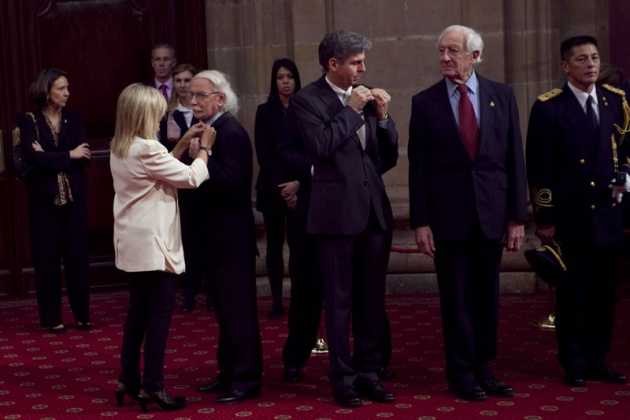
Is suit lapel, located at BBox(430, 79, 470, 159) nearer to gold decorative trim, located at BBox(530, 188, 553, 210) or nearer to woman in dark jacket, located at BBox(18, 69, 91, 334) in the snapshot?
gold decorative trim, located at BBox(530, 188, 553, 210)

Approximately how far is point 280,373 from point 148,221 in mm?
1249

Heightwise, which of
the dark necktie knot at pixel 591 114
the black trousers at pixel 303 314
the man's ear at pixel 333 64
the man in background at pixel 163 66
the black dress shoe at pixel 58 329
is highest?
the man in background at pixel 163 66

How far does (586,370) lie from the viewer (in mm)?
6105

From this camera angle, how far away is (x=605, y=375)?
605 centimetres

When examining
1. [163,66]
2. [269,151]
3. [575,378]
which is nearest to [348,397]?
[575,378]

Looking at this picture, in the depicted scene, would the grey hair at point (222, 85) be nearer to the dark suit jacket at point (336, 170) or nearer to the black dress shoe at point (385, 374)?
the dark suit jacket at point (336, 170)

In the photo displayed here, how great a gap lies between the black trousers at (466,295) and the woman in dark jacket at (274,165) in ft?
7.32

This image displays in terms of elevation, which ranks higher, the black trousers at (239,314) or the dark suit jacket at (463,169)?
the dark suit jacket at (463,169)

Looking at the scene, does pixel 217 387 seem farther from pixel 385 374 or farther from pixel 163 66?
pixel 163 66

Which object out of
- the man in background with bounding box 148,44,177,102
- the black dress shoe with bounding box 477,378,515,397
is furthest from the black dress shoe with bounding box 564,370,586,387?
the man in background with bounding box 148,44,177,102

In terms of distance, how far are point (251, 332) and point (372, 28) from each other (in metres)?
3.61

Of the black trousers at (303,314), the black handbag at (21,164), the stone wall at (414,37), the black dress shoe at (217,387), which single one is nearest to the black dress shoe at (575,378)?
the black trousers at (303,314)

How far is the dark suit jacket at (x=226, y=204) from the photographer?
580 cm

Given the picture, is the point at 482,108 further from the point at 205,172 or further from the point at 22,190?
the point at 22,190
